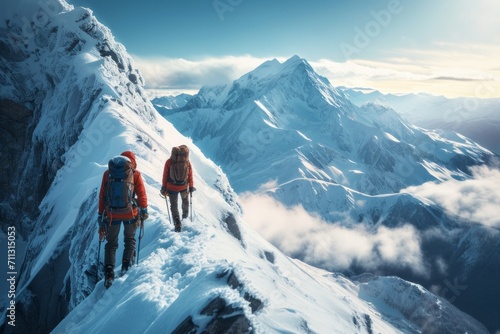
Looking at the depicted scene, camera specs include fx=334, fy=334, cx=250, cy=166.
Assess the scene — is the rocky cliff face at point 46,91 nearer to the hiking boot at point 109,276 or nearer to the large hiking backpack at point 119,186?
the large hiking backpack at point 119,186

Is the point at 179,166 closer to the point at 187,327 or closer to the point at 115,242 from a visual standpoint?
the point at 115,242

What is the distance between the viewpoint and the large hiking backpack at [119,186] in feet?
35.5

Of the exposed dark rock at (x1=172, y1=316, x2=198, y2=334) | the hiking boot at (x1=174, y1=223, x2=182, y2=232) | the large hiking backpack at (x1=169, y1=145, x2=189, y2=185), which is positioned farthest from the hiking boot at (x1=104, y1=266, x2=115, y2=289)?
the large hiking backpack at (x1=169, y1=145, x2=189, y2=185)

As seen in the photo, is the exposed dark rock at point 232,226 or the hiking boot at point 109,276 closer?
the hiking boot at point 109,276

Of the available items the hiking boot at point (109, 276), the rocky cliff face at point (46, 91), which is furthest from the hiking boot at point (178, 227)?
the rocky cliff face at point (46, 91)

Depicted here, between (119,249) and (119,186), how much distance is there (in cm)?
461

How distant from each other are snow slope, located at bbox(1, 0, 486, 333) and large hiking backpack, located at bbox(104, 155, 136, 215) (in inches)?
86.1

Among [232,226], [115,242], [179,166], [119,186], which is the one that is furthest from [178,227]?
[232,226]

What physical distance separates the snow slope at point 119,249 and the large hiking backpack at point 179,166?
2.10 metres

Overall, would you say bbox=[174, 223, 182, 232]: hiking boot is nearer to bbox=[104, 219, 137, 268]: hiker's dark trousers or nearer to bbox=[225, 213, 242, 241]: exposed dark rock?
bbox=[104, 219, 137, 268]: hiker's dark trousers

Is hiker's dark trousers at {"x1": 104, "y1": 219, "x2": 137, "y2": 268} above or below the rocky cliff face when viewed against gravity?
below

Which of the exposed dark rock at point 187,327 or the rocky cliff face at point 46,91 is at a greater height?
the rocky cliff face at point 46,91

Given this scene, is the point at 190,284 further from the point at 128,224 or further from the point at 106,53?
the point at 106,53

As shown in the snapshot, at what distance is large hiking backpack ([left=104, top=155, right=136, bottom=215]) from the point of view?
10.8m
